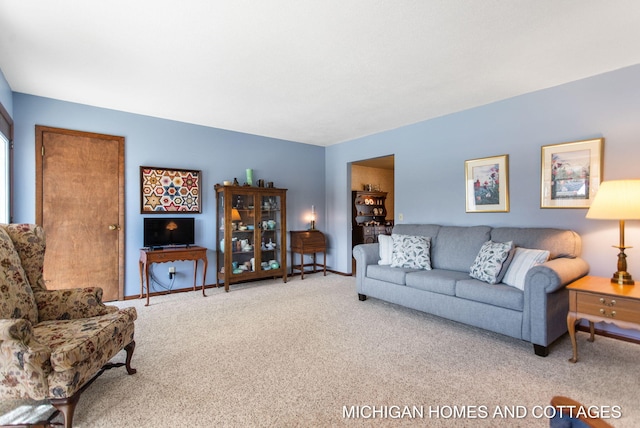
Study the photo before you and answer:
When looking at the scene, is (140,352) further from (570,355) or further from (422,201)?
(422,201)

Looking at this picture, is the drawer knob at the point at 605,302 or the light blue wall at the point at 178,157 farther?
the light blue wall at the point at 178,157

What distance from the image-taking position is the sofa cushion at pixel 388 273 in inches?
138

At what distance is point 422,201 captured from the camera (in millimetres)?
4406

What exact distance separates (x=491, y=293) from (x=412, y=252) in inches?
43.0

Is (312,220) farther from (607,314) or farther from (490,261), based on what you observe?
(607,314)

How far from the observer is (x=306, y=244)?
17.8 ft

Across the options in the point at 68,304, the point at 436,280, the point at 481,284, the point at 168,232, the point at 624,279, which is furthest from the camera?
the point at 168,232

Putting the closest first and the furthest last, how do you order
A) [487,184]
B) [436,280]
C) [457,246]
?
[436,280]
[457,246]
[487,184]

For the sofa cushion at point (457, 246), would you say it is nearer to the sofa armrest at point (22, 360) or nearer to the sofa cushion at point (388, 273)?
the sofa cushion at point (388, 273)

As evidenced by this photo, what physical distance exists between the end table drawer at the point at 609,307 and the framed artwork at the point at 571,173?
1.13 metres

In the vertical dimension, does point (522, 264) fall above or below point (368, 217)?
below

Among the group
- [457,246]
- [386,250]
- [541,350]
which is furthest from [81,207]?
[541,350]

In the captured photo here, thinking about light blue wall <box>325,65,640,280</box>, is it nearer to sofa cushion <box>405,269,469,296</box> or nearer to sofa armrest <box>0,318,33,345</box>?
sofa cushion <box>405,269,469,296</box>

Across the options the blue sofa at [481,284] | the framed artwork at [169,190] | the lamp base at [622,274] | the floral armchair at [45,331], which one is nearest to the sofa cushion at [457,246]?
the blue sofa at [481,284]
